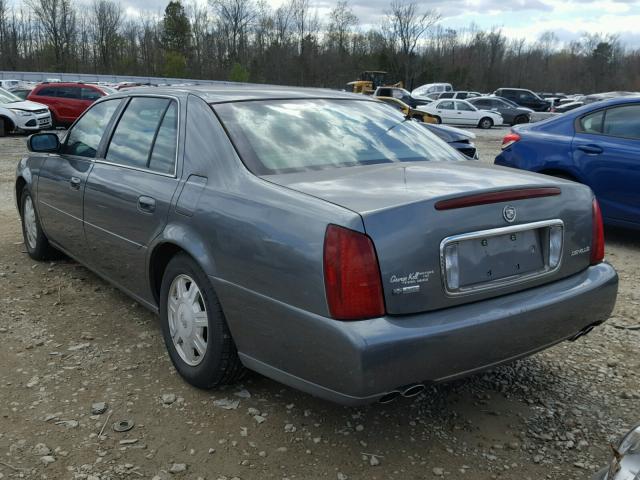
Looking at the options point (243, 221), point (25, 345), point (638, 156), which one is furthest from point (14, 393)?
point (638, 156)

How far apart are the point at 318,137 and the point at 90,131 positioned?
1983mm

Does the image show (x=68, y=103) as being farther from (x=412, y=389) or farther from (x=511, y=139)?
(x=412, y=389)

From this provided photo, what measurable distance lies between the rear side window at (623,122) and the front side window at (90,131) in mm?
4700

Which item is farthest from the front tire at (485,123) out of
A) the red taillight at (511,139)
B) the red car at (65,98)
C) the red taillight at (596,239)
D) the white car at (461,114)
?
the red taillight at (596,239)

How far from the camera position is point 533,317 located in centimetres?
255

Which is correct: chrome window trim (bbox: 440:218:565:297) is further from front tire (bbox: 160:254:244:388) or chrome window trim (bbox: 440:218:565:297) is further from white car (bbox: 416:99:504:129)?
white car (bbox: 416:99:504:129)

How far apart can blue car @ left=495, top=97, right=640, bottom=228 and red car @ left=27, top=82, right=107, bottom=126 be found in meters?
18.8

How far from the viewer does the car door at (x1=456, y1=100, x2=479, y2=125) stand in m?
29.9

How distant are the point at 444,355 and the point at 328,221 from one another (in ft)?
2.22

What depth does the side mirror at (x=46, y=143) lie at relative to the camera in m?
4.56

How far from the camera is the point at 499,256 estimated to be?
2.53 m

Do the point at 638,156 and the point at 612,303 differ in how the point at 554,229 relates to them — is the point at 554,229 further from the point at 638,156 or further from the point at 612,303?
the point at 638,156

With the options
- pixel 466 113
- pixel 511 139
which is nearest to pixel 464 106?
pixel 466 113

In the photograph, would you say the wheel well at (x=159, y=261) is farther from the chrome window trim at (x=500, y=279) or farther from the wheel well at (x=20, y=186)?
the wheel well at (x=20, y=186)
